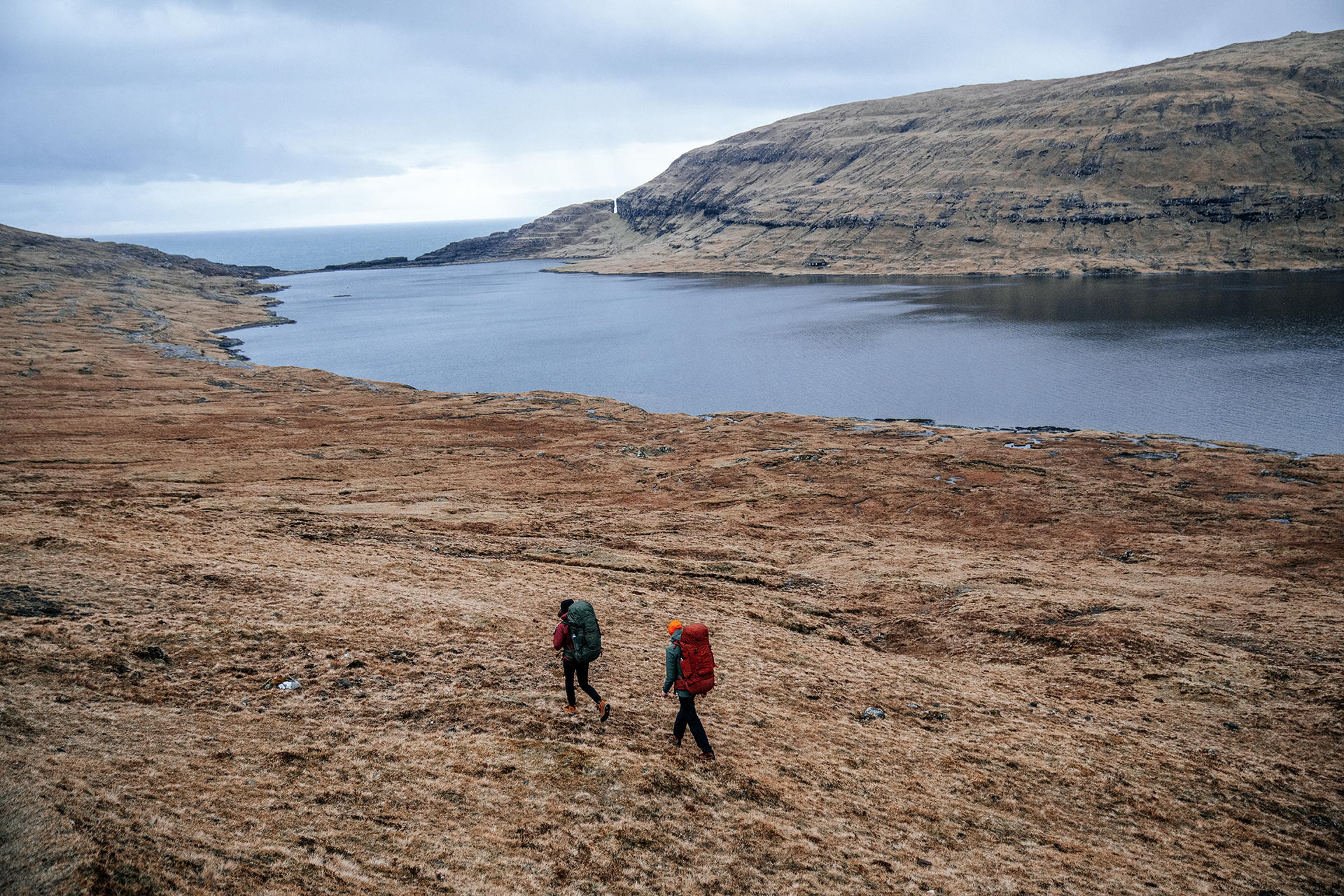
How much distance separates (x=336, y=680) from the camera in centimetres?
1388

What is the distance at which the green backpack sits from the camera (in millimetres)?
11953

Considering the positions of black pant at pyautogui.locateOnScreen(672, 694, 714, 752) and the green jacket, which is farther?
black pant at pyautogui.locateOnScreen(672, 694, 714, 752)

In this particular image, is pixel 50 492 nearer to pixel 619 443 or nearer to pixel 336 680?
pixel 336 680

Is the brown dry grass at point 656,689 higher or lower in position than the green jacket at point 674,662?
lower

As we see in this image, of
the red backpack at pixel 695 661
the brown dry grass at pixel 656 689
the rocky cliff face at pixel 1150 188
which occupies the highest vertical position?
the rocky cliff face at pixel 1150 188

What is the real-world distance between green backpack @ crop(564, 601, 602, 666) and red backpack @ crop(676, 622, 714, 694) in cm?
153

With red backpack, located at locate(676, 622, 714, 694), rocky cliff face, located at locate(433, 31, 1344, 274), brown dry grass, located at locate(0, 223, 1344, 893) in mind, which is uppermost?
rocky cliff face, located at locate(433, 31, 1344, 274)

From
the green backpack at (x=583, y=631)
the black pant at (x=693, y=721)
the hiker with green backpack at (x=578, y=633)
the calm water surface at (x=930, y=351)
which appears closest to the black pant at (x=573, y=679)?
the hiker with green backpack at (x=578, y=633)

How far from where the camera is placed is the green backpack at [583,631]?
471 inches

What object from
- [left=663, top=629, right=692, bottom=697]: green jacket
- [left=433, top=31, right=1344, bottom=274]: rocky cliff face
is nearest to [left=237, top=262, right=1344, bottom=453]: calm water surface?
[left=433, top=31, right=1344, bottom=274]: rocky cliff face

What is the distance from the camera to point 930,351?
8538cm

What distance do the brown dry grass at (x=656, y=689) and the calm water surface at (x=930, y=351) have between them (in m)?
26.4

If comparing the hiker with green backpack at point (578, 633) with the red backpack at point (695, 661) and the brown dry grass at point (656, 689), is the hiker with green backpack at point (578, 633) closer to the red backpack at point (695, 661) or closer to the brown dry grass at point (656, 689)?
the red backpack at point (695, 661)

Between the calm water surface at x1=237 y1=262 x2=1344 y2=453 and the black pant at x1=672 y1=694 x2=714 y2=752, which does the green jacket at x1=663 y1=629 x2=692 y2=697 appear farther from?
the calm water surface at x1=237 y1=262 x2=1344 y2=453
